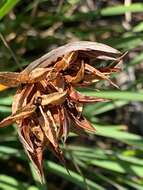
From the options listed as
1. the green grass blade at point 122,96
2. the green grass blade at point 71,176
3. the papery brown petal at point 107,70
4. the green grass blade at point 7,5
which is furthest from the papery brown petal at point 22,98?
the green grass blade at point 71,176

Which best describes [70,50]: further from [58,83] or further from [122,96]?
[122,96]

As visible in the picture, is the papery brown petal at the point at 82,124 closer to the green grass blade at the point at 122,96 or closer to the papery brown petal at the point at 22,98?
the papery brown petal at the point at 22,98

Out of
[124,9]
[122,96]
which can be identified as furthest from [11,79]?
[124,9]

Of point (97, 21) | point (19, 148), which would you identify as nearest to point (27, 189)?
point (19, 148)

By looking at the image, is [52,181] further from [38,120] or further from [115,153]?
[38,120]

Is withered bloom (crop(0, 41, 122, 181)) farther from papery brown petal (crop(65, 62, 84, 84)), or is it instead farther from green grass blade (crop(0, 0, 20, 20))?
green grass blade (crop(0, 0, 20, 20))

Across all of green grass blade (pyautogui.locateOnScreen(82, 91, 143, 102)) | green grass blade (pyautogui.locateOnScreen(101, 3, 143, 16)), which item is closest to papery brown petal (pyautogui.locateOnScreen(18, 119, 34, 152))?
green grass blade (pyautogui.locateOnScreen(82, 91, 143, 102))
